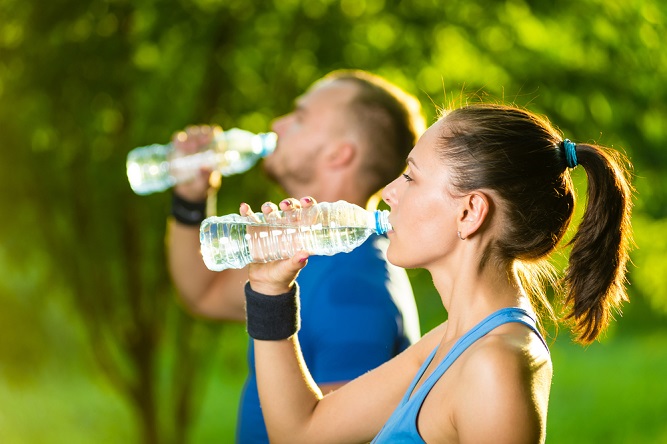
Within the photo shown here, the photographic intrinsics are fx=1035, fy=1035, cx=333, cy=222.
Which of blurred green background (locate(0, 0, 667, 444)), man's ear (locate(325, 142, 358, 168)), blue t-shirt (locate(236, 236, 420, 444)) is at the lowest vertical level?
blurred green background (locate(0, 0, 667, 444))

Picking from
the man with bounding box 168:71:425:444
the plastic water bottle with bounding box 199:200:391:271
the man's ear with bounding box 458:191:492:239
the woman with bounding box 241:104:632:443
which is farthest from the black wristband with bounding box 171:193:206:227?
the man's ear with bounding box 458:191:492:239

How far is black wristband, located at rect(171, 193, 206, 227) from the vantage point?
302 centimetres

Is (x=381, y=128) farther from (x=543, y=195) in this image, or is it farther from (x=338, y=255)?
(x=543, y=195)

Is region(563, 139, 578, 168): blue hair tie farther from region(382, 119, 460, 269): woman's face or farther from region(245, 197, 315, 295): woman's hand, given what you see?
region(245, 197, 315, 295): woman's hand

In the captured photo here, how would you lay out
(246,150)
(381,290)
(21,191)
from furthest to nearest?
(21,191) → (246,150) → (381,290)

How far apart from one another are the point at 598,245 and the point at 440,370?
34 cm

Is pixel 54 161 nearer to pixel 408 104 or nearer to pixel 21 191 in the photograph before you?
pixel 21 191

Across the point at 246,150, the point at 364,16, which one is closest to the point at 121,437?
the point at 364,16

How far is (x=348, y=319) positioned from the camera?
2.30 meters

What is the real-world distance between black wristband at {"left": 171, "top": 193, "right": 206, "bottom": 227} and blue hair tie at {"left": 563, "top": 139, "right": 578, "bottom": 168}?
1.52 meters

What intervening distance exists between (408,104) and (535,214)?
1183 mm

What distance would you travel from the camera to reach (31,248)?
17.5 ft

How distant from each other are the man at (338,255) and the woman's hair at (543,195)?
65 centimetres

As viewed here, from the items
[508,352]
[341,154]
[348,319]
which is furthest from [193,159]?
[508,352]
